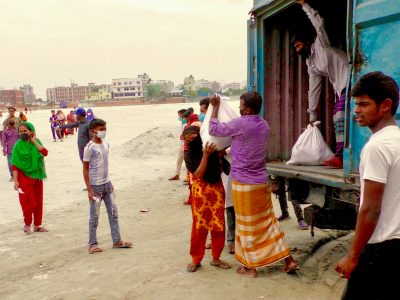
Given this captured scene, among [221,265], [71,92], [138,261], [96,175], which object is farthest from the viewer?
[71,92]

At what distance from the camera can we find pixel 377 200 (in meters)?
1.78

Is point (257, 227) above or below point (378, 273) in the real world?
below

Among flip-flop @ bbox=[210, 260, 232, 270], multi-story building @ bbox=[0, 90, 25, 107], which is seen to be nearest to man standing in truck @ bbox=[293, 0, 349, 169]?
flip-flop @ bbox=[210, 260, 232, 270]

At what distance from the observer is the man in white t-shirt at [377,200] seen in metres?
1.75

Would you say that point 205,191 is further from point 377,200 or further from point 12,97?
point 12,97

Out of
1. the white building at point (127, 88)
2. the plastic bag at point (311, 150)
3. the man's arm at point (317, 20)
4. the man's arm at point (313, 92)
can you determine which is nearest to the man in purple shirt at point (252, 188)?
the plastic bag at point (311, 150)

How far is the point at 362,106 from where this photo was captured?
1899 mm

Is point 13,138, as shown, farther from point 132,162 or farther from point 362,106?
point 362,106

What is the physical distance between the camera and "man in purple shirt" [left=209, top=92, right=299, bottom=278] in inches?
139

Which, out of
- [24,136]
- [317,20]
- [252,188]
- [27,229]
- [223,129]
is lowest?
[27,229]

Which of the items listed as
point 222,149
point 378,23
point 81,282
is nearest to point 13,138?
point 81,282

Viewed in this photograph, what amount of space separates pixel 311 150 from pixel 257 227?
116cm

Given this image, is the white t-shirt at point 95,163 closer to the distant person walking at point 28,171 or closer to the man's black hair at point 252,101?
the distant person walking at point 28,171

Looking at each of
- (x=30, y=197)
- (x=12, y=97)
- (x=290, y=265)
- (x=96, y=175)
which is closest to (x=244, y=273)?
(x=290, y=265)
